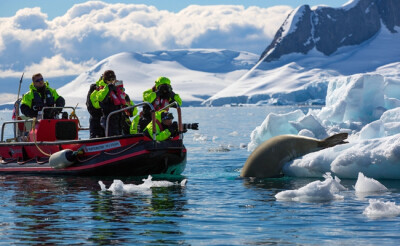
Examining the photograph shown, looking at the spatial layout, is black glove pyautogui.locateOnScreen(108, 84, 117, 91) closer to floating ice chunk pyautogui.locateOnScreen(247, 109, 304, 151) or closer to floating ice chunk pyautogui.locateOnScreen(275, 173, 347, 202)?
floating ice chunk pyautogui.locateOnScreen(275, 173, 347, 202)

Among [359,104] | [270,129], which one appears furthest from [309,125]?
[359,104]

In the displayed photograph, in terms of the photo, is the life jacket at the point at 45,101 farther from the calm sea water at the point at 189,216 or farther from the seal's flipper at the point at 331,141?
the seal's flipper at the point at 331,141

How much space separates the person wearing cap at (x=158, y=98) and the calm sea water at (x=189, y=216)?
6.43 feet

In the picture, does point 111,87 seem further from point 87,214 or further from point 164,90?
point 87,214

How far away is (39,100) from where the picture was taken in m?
17.9

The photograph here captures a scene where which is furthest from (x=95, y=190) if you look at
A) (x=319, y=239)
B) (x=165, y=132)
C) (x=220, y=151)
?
(x=220, y=151)

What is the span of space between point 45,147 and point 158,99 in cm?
335

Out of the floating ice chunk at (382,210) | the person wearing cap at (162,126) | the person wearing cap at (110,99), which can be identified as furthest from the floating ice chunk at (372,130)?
the floating ice chunk at (382,210)

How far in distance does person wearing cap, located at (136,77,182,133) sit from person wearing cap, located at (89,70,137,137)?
476mm

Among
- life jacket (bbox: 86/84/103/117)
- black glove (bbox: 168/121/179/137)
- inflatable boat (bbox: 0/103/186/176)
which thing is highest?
life jacket (bbox: 86/84/103/117)

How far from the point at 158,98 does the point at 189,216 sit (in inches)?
240

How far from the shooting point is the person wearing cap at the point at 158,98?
52.9 feet

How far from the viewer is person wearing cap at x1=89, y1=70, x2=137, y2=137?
622 inches

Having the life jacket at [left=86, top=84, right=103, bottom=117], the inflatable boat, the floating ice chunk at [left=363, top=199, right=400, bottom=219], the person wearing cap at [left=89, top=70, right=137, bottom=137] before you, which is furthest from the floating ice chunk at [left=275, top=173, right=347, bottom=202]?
the life jacket at [left=86, top=84, right=103, bottom=117]
